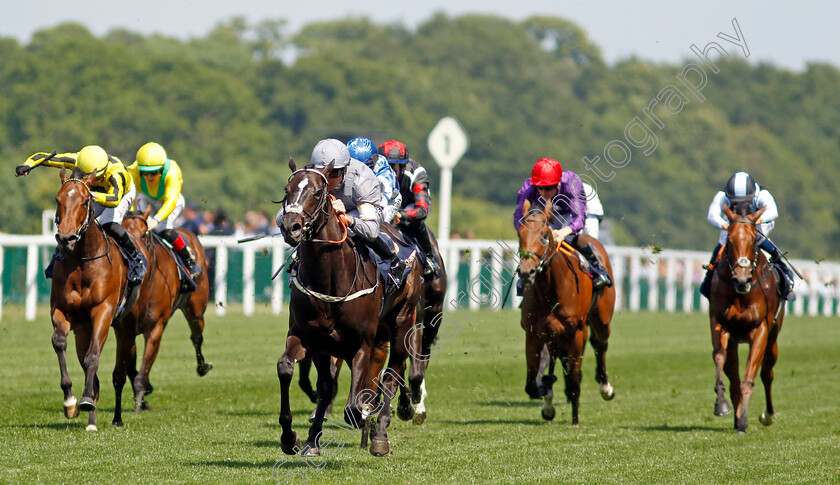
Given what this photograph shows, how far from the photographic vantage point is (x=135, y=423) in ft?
29.9

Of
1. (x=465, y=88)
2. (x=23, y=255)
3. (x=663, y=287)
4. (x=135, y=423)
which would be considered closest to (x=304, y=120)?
(x=465, y=88)

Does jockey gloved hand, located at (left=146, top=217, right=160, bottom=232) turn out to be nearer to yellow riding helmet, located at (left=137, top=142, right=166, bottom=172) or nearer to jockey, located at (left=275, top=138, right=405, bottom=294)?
yellow riding helmet, located at (left=137, top=142, right=166, bottom=172)

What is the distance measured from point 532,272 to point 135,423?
322 centimetres

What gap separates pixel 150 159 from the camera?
33.8 feet

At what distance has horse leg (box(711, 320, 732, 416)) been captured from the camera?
947cm

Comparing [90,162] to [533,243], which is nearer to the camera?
[90,162]

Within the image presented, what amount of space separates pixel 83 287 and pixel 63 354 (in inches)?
19.9

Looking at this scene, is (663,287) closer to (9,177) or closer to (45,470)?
(9,177)

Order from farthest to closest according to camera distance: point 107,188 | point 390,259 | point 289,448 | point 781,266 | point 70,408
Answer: point 781,266
point 107,188
point 70,408
point 390,259
point 289,448

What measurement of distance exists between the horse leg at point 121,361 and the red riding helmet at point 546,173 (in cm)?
344

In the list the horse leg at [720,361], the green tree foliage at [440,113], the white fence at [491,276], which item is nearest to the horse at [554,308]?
the horse leg at [720,361]

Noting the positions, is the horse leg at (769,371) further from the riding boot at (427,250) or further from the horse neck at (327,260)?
the horse neck at (327,260)

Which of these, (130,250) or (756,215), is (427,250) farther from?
(756,215)

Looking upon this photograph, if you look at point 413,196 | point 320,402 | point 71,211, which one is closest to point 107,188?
point 71,211
